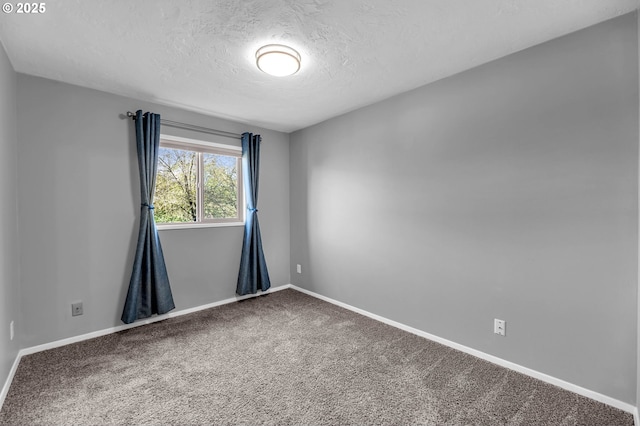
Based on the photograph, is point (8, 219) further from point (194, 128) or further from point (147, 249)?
point (194, 128)

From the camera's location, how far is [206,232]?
11.5 feet

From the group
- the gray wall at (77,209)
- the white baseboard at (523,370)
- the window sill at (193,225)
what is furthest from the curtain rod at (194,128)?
the white baseboard at (523,370)

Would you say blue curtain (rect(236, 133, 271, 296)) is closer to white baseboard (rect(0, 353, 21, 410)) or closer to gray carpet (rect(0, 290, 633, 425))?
gray carpet (rect(0, 290, 633, 425))

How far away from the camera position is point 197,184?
3514mm

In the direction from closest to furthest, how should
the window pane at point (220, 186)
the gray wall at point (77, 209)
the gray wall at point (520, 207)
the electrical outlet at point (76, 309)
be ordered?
the gray wall at point (520, 207)
the gray wall at point (77, 209)
the electrical outlet at point (76, 309)
the window pane at point (220, 186)

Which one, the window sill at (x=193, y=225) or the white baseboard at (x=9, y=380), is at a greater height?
the window sill at (x=193, y=225)

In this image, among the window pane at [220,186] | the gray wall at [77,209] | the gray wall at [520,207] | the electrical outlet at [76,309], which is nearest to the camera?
the gray wall at [520,207]

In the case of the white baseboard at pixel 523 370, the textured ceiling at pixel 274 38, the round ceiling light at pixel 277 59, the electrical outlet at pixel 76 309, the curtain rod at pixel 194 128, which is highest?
the textured ceiling at pixel 274 38

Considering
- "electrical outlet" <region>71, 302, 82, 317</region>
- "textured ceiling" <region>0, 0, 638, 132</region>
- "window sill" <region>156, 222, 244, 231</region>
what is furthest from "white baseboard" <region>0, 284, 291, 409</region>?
"textured ceiling" <region>0, 0, 638, 132</region>

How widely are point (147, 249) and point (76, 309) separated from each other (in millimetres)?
757

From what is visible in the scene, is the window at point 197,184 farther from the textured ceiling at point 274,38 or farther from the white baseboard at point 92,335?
the white baseboard at point 92,335

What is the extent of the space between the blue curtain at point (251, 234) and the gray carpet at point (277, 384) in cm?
93

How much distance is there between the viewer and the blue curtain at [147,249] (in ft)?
9.38

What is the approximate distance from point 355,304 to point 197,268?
1.93 m
